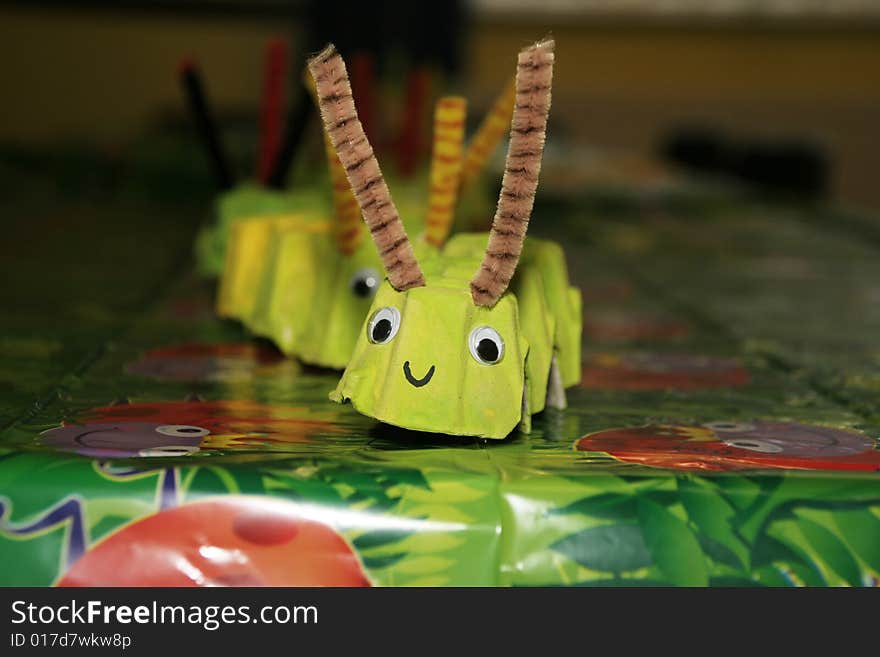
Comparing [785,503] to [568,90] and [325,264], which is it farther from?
[568,90]

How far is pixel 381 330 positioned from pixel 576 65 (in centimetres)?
343

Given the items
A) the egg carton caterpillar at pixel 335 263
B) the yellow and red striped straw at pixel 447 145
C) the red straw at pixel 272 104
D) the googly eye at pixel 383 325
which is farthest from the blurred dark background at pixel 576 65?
the googly eye at pixel 383 325

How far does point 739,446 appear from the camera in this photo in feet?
2.14

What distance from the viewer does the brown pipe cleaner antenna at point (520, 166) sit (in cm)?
58

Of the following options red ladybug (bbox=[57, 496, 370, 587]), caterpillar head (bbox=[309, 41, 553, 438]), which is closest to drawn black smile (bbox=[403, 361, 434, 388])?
caterpillar head (bbox=[309, 41, 553, 438])

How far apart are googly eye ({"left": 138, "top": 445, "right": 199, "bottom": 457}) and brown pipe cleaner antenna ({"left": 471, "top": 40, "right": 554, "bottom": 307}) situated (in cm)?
18

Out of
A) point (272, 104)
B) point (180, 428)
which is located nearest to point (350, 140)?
point (180, 428)

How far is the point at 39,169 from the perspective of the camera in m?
2.46

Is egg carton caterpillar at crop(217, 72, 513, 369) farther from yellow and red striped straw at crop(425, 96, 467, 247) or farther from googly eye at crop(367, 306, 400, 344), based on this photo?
googly eye at crop(367, 306, 400, 344)

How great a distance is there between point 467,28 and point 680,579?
323cm

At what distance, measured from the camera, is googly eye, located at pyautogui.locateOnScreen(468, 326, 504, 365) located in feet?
2.06

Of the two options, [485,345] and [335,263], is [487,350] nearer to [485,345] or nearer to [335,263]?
[485,345]
